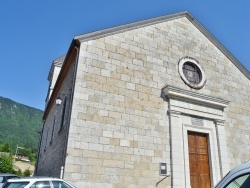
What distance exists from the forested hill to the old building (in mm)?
104324

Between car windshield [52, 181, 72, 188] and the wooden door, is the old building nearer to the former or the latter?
the wooden door

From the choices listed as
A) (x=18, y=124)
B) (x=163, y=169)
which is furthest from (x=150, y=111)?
(x=18, y=124)

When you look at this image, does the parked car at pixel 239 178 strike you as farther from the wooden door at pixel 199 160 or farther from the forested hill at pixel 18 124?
the forested hill at pixel 18 124

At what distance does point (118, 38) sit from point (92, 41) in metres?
1.27

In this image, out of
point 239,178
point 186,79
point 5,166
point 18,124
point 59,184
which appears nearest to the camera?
point 239,178

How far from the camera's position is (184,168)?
915cm

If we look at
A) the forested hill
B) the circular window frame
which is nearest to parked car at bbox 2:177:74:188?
the circular window frame

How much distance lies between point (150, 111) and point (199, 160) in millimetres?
3031

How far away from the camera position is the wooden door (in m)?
9.42

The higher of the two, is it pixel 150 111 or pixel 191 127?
pixel 150 111

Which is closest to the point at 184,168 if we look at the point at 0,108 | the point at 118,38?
the point at 118,38

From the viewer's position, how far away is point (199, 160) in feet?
32.3

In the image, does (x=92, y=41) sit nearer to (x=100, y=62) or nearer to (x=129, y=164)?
(x=100, y=62)

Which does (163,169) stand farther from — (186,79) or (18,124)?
(18,124)
